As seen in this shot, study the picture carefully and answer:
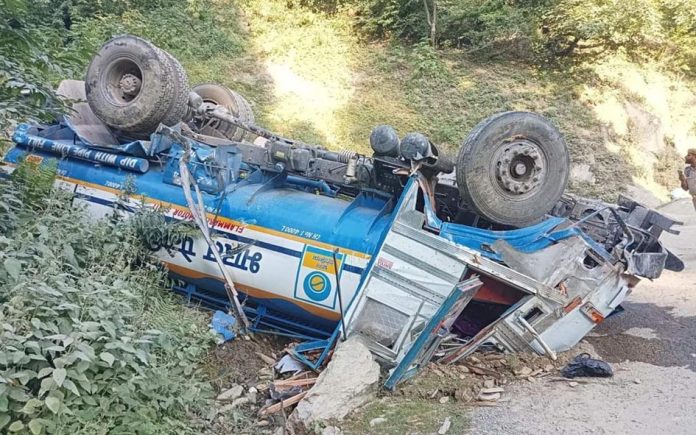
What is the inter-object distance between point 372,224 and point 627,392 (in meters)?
2.32

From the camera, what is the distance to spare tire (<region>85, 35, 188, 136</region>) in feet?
20.2

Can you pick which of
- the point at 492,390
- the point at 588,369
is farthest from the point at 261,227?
the point at 588,369

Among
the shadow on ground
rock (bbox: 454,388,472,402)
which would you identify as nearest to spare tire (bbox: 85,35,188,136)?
rock (bbox: 454,388,472,402)

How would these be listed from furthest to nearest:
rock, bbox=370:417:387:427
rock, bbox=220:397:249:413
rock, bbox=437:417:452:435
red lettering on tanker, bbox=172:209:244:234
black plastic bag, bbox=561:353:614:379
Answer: red lettering on tanker, bbox=172:209:244:234
black plastic bag, bbox=561:353:614:379
rock, bbox=220:397:249:413
rock, bbox=370:417:387:427
rock, bbox=437:417:452:435

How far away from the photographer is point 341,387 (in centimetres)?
440

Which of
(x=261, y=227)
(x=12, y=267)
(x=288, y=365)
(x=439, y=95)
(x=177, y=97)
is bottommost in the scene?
(x=288, y=365)

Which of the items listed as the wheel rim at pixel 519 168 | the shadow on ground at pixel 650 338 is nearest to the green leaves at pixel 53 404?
the wheel rim at pixel 519 168

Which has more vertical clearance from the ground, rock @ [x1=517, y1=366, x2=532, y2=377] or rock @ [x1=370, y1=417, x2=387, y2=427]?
rock @ [x1=517, y1=366, x2=532, y2=377]

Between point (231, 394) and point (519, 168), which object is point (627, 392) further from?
point (231, 394)

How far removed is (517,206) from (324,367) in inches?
79.6

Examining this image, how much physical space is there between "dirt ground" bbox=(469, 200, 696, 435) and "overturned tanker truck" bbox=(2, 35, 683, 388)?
1.66 feet

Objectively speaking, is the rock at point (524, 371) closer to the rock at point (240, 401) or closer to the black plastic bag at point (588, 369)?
the black plastic bag at point (588, 369)

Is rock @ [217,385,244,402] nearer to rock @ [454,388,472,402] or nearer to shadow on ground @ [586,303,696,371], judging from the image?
rock @ [454,388,472,402]

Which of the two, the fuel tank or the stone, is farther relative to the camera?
the fuel tank
